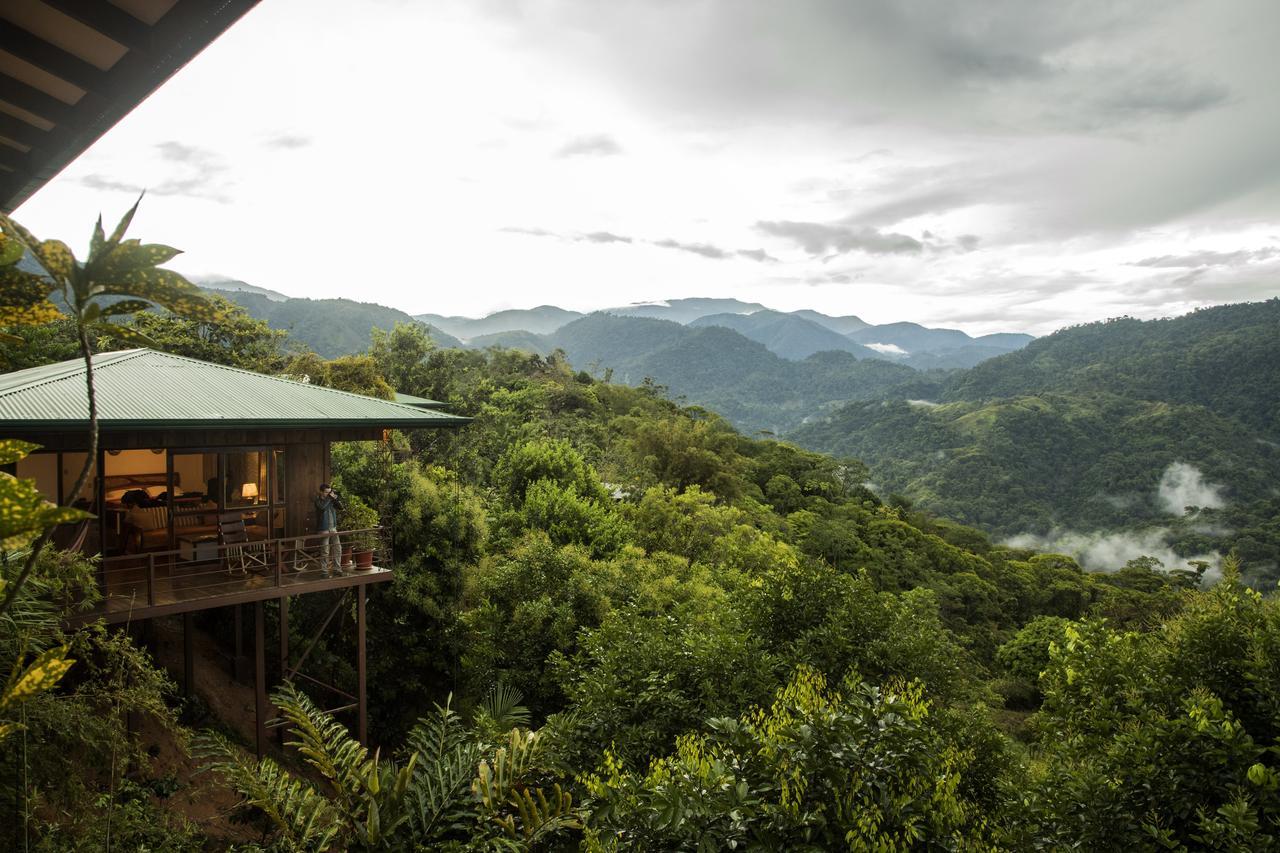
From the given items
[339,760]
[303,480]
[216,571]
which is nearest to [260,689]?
[216,571]

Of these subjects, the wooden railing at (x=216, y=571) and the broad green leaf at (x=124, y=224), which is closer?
the broad green leaf at (x=124, y=224)

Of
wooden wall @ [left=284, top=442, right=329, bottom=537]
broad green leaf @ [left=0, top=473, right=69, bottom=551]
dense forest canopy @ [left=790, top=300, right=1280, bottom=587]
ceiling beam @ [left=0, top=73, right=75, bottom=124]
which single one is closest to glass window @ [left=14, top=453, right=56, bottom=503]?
wooden wall @ [left=284, top=442, right=329, bottom=537]

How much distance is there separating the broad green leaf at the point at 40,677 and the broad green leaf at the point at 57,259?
0.97m

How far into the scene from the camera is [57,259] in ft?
5.77

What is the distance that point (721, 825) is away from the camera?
4785 mm

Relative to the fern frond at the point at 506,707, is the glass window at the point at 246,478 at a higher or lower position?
higher

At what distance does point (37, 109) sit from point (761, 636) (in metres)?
7.80

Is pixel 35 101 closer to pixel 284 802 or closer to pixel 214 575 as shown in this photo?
pixel 284 802

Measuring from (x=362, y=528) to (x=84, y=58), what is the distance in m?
10.4

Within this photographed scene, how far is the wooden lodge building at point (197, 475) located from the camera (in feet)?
28.1

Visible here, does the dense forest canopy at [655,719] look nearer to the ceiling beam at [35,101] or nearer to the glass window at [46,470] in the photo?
the ceiling beam at [35,101]

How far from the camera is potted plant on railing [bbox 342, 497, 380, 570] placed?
1072cm

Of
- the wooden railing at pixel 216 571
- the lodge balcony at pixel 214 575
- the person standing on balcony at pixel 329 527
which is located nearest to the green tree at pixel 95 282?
the lodge balcony at pixel 214 575

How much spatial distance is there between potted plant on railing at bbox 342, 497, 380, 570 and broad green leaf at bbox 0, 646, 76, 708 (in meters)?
8.55
